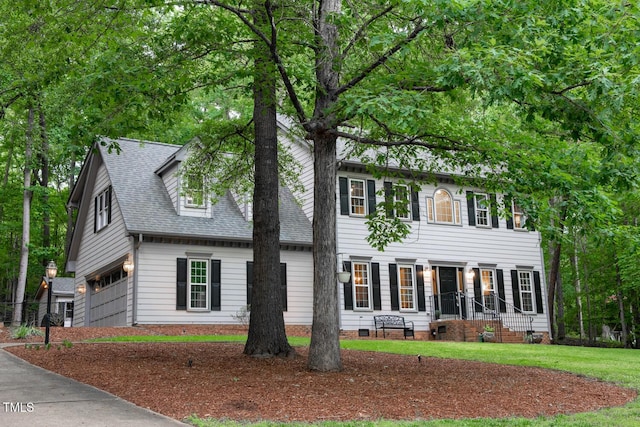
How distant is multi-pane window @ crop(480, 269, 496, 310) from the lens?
2565cm

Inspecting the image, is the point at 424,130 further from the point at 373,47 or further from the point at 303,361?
the point at 303,361

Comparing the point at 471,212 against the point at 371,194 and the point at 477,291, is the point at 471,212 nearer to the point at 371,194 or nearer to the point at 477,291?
the point at 477,291

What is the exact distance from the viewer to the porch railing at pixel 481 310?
24.8m

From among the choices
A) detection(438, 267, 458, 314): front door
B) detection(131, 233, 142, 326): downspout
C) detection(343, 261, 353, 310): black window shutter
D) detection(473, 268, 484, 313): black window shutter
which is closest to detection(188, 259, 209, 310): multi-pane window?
detection(131, 233, 142, 326): downspout

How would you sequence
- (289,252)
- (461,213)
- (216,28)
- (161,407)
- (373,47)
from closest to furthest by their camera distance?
1. (161,407)
2. (373,47)
3. (216,28)
4. (289,252)
5. (461,213)

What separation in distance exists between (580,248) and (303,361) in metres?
24.5

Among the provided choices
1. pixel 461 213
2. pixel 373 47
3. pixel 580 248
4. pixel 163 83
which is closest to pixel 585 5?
pixel 373 47

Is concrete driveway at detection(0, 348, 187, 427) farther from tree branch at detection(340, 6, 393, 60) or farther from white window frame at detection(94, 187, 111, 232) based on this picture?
white window frame at detection(94, 187, 111, 232)

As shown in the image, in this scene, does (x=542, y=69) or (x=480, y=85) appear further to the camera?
(x=542, y=69)

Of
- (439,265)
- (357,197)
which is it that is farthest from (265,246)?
(439,265)

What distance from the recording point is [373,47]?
922cm

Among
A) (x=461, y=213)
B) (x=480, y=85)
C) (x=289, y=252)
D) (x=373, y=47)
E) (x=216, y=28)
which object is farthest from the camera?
(x=461, y=213)

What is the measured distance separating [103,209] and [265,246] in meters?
13.3

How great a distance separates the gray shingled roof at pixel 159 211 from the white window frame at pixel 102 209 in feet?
3.74
